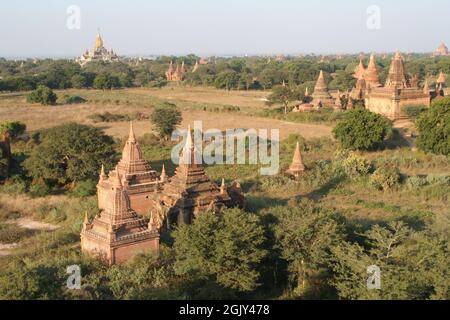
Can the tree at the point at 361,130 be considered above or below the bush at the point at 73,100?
below

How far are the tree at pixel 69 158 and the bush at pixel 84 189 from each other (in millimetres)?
603

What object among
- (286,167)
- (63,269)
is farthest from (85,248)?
(286,167)

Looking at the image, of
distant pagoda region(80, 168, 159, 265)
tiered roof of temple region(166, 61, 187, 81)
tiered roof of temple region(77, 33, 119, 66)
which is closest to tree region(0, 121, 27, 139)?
distant pagoda region(80, 168, 159, 265)

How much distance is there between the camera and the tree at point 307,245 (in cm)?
1540

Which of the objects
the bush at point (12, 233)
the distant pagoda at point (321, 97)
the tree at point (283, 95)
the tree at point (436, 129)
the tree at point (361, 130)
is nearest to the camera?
the bush at point (12, 233)

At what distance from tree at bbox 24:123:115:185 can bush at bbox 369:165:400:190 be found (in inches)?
525

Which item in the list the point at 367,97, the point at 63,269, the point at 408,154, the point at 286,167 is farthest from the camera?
the point at 367,97

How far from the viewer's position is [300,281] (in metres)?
15.6

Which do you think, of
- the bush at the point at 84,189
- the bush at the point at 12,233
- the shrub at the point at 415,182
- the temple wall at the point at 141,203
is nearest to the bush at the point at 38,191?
the bush at the point at 84,189

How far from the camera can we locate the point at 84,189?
2622cm

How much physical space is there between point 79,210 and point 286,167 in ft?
40.7

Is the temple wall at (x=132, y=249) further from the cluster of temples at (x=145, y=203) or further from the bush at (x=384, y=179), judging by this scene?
the bush at (x=384, y=179)

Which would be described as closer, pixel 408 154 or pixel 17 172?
pixel 17 172
